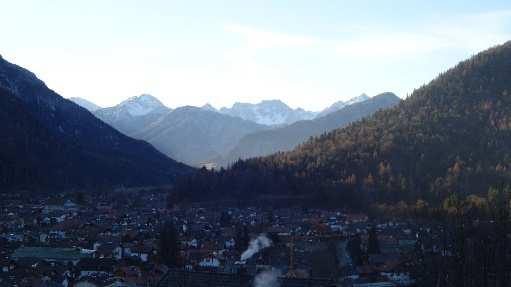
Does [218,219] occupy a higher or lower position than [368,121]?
lower

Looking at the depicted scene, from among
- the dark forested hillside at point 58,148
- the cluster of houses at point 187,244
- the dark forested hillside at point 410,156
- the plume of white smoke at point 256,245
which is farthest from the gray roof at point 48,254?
the dark forested hillside at point 58,148

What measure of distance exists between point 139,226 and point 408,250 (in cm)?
2243

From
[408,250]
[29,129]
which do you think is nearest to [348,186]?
[408,250]

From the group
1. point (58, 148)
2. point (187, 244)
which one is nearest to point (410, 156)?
point (187, 244)

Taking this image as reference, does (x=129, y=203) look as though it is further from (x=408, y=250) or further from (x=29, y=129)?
(x=408, y=250)

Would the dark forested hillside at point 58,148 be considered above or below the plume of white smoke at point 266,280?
above

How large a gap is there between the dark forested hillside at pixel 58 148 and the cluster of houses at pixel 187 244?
17.6 m

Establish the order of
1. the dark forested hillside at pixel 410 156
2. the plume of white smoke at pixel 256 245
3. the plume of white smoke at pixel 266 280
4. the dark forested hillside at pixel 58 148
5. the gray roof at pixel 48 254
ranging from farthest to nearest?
the dark forested hillside at pixel 58 148, the dark forested hillside at pixel 410 156, the plume of white smoke at pixel 256 245, the gray roof at pixel 48 254, the plume of white smoke at pixel 266 280

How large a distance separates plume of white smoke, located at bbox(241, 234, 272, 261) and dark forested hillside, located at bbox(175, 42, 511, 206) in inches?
883

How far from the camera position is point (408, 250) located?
45094 millimetres

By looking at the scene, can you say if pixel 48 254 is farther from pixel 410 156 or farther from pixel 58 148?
pixel 58 148

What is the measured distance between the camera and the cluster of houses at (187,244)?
3712 cm

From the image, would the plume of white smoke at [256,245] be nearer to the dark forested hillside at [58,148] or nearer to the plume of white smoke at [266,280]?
the plume of white smoke at [266,280]

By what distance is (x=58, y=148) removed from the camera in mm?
107062
